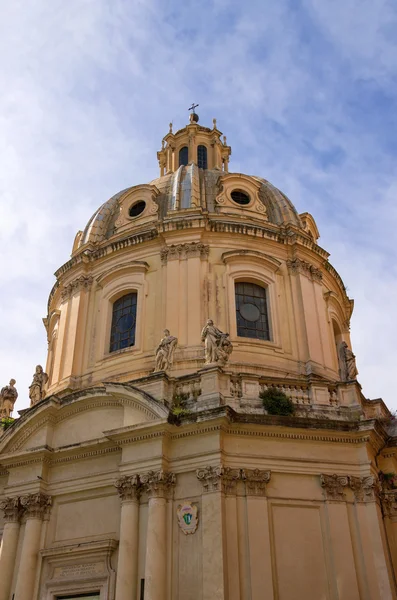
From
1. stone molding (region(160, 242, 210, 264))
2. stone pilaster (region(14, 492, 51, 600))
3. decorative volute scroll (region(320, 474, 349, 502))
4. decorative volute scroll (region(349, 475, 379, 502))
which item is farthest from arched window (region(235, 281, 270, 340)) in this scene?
stone pilaster (region(14, 492, 51, 600))

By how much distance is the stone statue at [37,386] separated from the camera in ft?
74.0

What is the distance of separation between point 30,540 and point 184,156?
21466 mm

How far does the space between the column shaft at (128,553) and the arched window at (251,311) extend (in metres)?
7.45

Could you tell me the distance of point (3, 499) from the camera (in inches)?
732

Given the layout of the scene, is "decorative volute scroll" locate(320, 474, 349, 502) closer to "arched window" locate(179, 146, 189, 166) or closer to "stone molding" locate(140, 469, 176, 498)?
"stone molding" locate(140, 469, 176, 498)

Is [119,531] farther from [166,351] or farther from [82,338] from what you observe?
[82,338]

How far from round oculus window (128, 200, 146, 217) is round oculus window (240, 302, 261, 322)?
658cm

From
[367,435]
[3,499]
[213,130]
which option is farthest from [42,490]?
[213,130]

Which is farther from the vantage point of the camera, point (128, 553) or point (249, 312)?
point (249, 312)

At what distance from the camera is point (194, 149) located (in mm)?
32812

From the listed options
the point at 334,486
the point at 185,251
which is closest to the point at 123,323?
→ the point at 185,251

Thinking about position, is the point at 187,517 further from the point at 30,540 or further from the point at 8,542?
the point at 8,542

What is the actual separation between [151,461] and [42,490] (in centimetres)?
382

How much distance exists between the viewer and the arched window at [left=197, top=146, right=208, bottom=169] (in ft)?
108
